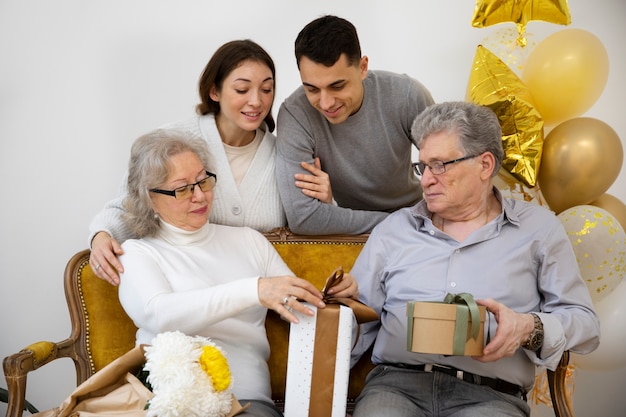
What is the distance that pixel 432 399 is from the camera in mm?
2047

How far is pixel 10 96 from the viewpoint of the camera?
329 centimetres

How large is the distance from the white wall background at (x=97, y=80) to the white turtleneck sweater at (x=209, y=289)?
1.23 m

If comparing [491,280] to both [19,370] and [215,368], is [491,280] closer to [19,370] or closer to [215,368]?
[215,368]

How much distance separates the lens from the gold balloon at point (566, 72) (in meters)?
2.71

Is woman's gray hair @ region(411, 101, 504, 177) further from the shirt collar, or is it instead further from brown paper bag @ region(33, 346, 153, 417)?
brown paper bag @ region(33, 346, 153, 417)

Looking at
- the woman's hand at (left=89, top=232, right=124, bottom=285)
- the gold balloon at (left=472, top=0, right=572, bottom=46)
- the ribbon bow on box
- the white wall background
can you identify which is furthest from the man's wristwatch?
the white wall background

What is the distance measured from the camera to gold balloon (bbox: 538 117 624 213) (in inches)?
105

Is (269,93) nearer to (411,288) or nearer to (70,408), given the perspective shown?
(411,288)

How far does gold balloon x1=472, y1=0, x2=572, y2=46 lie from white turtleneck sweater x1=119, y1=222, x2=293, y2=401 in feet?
4.27

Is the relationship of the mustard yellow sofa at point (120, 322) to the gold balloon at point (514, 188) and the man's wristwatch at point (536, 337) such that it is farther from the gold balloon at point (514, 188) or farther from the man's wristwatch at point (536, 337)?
the gold balloon at point (514, 188)

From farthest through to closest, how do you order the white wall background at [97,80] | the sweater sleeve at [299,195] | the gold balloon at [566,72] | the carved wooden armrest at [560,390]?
1. the white wall background at [97,80]
2. the gold balloon at [566,72]
3. the sweater sleeve at [299,195]
4. the carved wooden armrest at [560,390]

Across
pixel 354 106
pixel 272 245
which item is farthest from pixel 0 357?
pixel 354 106

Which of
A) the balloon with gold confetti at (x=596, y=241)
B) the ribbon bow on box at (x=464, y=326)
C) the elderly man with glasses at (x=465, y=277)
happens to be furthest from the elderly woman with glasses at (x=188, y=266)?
the balloon with gold confetti at (x=596, y=241)

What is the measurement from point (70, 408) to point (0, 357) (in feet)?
5.98
